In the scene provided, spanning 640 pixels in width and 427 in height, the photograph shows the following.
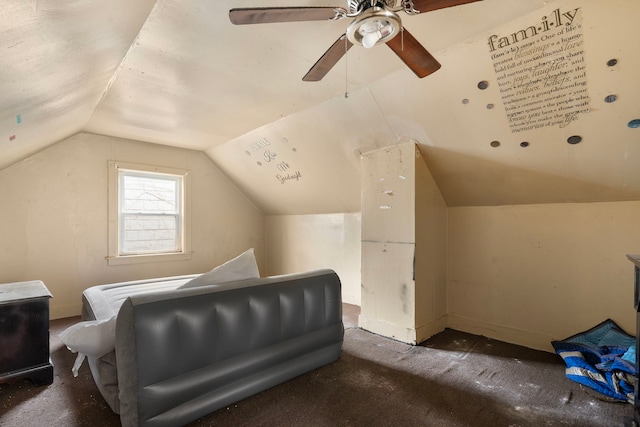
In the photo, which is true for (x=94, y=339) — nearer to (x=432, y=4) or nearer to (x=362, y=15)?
(x=362, y=15)

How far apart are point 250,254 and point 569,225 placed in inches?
107

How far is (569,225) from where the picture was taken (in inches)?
104

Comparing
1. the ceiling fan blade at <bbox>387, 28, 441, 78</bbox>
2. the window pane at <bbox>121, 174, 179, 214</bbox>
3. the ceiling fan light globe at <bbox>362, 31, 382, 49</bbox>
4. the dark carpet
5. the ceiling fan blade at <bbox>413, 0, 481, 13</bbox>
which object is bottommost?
the dark carpet

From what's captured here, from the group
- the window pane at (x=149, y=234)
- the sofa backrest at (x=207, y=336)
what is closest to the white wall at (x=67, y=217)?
the window pane at (x=149, y=234)

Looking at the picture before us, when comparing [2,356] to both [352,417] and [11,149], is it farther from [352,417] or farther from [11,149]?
[352,417]

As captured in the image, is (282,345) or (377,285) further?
(377,285)

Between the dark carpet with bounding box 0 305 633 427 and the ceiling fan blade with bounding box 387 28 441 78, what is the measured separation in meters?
2.02

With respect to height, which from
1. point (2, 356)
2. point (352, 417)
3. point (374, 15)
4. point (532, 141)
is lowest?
point (352, 417)

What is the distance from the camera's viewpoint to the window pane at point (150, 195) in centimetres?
418

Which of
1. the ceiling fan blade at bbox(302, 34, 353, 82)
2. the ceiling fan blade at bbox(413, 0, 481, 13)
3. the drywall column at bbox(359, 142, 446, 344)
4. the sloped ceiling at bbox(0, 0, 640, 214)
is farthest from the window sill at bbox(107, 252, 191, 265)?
the ceiling fan blade at bbox(413, 0, 481, 13)

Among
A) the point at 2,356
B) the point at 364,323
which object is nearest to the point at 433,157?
the point at 364,323

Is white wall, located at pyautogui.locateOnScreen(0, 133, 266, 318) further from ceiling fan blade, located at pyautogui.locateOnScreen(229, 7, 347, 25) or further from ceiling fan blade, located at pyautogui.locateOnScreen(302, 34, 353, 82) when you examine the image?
ceiling fan blade, located at pyautogui.locateOnScreen(229, 7, 347, 25)

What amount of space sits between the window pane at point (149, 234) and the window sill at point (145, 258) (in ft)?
0.30

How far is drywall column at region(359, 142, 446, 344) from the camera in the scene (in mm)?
2871
